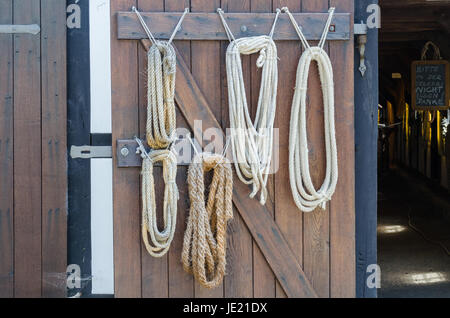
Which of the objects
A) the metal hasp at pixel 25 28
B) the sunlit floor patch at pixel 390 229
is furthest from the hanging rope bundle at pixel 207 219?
the sunlit floor patch at pixel 390 229

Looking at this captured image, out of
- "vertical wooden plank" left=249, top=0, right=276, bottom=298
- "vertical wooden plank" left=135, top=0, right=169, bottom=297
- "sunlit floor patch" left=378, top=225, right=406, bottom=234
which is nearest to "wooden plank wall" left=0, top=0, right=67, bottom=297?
"vertical wooden plank" left=135, top=0, right=169, bottom=297

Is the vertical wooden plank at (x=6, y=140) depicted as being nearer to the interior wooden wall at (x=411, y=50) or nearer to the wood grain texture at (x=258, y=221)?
the wood grain texture at (x=258, y=221)

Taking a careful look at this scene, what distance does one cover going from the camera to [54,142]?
11.2 feet

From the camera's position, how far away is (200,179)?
3227mm

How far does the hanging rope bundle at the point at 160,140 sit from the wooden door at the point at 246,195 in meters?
0.10

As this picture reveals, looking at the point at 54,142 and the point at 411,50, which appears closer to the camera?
the point at 54,142

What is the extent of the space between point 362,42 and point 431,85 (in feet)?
18.3

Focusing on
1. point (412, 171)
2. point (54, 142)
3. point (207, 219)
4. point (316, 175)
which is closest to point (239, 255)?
point (207, 219)

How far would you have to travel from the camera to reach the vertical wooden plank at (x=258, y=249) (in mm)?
3354

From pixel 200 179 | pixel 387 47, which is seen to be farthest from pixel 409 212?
pixel 200 179

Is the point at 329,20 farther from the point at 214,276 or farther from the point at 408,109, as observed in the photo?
the point at 408,109

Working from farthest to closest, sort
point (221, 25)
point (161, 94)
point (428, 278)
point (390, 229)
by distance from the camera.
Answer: point (390, 229)
point (428, 278)
point (221, 25)
point (161, 94)

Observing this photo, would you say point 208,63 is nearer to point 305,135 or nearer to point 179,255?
point 305,135

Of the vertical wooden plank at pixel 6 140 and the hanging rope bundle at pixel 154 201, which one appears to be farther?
the vertical wooden plank at pixel 6 140
